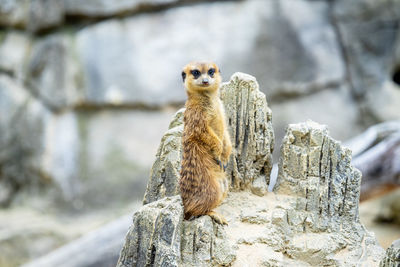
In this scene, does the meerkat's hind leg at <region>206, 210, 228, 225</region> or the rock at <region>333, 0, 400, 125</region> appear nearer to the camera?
the meerkat's hind leg at <region>206, 210, 228, 225</region>

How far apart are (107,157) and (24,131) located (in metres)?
1.22

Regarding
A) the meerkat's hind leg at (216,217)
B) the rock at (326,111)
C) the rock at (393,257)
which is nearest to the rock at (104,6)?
the rock at (326,111)

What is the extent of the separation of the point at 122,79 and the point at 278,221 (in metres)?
4.70

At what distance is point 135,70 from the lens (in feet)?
23.2

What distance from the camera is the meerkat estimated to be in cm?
261

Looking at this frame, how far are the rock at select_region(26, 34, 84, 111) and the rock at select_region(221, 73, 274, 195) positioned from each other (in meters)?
4.32

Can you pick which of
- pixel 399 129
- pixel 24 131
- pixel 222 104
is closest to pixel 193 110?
pixel 222 104

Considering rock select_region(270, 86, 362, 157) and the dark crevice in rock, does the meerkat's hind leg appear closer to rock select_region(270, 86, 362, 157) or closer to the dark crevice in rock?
rock select_region(270, 86, 362, 157)

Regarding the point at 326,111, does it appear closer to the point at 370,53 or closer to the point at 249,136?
the point at 370,53

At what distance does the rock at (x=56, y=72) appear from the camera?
6.89 meters

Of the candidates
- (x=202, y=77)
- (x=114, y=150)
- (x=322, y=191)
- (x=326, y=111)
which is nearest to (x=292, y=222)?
(x=322, y=191)

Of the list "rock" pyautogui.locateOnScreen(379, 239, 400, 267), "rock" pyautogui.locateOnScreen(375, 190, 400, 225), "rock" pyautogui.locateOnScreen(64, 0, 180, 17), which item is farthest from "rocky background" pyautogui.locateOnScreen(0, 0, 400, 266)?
"rock" pyautogui.locateOnScreen(379, 239, 400, 267)

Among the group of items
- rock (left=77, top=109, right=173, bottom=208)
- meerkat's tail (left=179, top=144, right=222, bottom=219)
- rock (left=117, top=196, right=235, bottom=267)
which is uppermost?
rock (left=77, top=109, right=173, bottom=208)

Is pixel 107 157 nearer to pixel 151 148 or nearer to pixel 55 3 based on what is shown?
pixel 151 148
